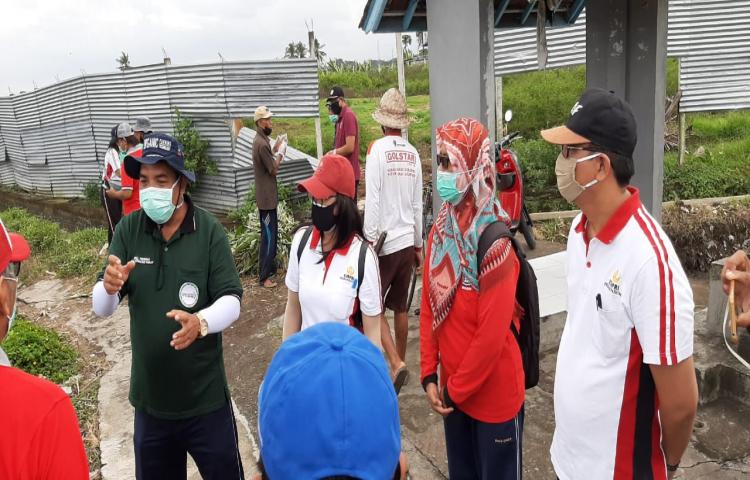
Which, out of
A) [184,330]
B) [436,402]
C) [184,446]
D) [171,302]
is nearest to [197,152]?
[171,302]

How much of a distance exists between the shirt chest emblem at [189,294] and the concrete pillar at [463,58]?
2064 millimetres

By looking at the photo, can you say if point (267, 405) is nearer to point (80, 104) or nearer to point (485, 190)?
point (485, 190)

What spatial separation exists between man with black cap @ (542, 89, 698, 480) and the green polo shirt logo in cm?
156

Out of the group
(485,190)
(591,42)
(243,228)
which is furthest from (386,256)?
(243,228)

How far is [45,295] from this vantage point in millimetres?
8203

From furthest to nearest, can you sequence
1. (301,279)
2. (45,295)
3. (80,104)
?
1. (80,104)
2. (45,295)
3. (301,279)

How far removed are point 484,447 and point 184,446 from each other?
1390 millimetres

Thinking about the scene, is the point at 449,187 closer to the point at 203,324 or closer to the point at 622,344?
the point at 622,344

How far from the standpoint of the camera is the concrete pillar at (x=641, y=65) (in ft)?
16.4

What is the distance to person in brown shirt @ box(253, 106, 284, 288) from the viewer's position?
6.99 meters

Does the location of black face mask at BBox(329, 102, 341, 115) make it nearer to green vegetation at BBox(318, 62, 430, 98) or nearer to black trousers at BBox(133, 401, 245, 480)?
black trousers at BBox(133, 401, 245, 480)

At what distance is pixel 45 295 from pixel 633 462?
8346mm

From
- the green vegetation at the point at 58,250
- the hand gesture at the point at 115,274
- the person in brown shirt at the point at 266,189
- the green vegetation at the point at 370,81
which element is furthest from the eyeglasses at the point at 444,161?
the green vegetation at the point at 370,81

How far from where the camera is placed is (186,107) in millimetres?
10375
